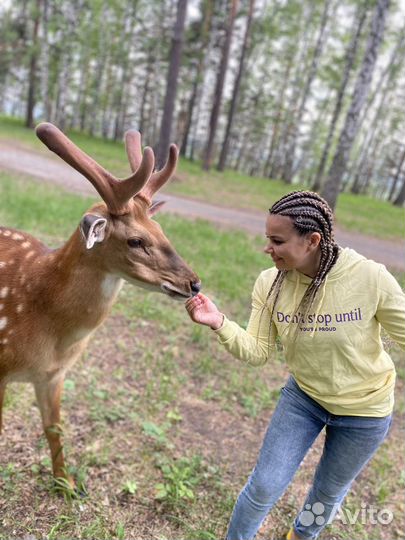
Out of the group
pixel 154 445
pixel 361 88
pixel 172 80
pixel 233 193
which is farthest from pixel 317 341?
pixel 233 193

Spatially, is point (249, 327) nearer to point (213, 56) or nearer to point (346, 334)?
point (346, 334)

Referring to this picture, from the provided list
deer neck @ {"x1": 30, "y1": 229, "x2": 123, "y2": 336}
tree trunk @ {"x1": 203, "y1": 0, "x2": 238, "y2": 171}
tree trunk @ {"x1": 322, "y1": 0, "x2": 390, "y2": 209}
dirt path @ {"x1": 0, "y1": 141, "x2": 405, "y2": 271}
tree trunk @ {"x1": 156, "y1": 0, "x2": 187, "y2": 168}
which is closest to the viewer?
deer neck @ {"x1": 30, "y1": 229, "x2": 123, "y2": 336}

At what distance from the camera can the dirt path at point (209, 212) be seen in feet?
35.4

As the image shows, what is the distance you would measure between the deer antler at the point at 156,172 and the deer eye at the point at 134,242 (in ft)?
1.29

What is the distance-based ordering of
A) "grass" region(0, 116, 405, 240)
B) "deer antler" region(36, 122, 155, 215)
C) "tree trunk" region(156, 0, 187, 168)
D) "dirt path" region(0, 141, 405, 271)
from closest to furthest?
"deer antler" region(36, 122, 155, 215)
"dirt path" region(0, 141, 405, 271)
"tree trunk" region(156, 0, 187, 168)
"grass" region(0, 116, 405, 240)

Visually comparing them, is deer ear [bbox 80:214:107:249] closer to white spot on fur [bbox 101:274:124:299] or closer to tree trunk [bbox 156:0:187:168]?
white spot on fur [bbox 101:274:124:299]

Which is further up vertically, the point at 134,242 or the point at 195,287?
the point at 134,242

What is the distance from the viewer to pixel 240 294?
641cm

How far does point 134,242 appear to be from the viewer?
233 centimetres

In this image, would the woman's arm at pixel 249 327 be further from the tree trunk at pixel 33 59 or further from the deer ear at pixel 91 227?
the tree trunk at pixel 33 59

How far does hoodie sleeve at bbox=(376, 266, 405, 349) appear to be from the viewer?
2076mm

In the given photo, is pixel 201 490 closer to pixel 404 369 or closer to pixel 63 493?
pixel 63 493

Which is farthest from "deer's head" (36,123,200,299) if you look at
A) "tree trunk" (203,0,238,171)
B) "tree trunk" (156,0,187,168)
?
"tree trunk" (203,0,238,171)

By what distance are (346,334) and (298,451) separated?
2.25ft
